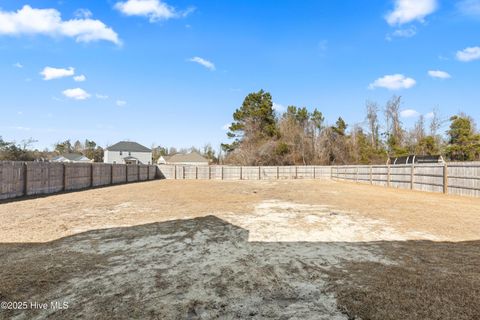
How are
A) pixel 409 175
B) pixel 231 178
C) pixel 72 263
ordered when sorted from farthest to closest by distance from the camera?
pixel 231 178, pixel 409 175, pixel 72 263

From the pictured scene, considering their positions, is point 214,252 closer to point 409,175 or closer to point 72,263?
point 72,263

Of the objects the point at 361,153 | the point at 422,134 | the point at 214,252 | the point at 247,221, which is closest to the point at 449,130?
the point at 422,134

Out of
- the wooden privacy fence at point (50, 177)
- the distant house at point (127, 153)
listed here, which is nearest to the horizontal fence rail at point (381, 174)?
the wooden privacy fence at point (50, 177)

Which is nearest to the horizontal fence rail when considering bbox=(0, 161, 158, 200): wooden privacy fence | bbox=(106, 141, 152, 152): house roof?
bbox=(0, 161, 158, 200): wooden privacy fence

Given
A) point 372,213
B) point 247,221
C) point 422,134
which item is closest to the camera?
point 247,221

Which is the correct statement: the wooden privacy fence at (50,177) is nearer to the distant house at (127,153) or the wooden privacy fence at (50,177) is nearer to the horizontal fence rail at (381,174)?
the horizontal fence rail at (381,174)

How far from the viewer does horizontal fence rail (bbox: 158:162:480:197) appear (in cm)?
1103

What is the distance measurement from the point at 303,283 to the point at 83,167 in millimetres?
15434

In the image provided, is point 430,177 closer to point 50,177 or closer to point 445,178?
point 445,178

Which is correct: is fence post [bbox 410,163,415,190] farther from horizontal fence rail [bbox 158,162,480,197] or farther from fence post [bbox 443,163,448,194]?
fence post [bbox 443,163,448,194]

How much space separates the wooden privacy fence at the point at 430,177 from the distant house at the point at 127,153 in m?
36.7

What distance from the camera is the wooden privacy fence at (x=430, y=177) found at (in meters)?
10.7

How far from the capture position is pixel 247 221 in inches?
246

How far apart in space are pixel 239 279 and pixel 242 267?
360 millimetres
